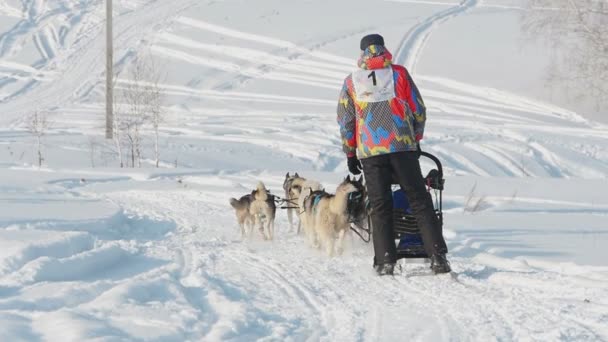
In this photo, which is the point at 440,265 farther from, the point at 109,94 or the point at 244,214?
the point at 109,94

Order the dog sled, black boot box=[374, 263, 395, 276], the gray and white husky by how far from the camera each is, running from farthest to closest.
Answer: the gray and white husky < the dog sled < black boot box=[374, 263, 395, 276]

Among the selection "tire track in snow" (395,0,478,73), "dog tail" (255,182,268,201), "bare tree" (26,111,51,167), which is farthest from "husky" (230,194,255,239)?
"tire track in snow" (395,0,478,73)

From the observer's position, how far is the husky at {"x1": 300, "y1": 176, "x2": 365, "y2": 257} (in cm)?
632

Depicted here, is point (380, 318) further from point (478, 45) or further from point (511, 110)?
point (478, 45)

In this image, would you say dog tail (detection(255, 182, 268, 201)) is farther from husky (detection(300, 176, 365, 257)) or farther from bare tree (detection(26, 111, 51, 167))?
bare tree (detection(26, 111, 51, 167))

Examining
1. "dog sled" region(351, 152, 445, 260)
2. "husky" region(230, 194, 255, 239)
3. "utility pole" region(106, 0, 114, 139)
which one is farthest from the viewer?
"utility pole" region(106, 0, 114, 139)

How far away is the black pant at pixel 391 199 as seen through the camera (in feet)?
Result: 16.7

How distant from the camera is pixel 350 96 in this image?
17.2 feet

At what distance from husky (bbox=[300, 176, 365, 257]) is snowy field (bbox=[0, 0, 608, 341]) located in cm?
18

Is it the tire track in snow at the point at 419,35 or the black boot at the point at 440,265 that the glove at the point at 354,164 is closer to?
the black boot at the point at 440,265

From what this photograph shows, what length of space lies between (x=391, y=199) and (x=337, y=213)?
1.16m

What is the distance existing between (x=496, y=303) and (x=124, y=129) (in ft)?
53.6

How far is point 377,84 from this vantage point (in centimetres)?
506

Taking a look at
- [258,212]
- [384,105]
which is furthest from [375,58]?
[258,212]
